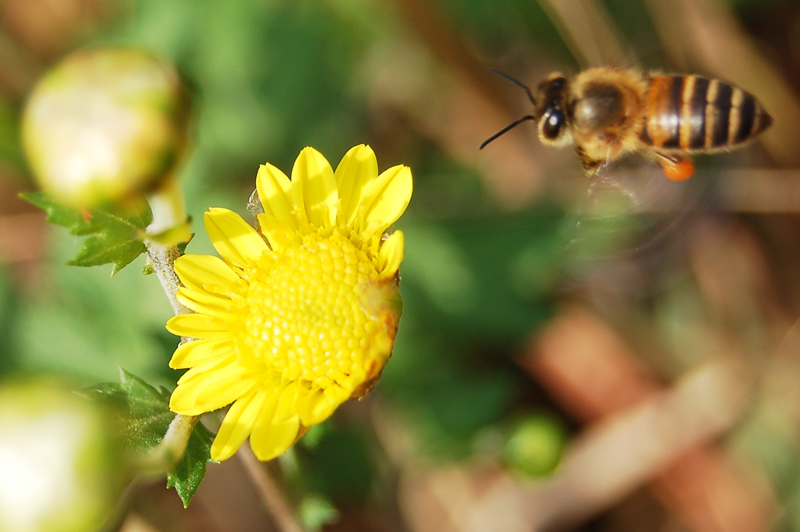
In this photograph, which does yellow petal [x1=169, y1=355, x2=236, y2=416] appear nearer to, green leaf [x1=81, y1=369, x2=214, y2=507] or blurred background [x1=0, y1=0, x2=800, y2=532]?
green leaf [x1=81, y1=369, x2=214, y2=507]

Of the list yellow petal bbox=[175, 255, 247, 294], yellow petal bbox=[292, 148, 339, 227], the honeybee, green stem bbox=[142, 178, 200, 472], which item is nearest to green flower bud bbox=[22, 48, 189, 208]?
green stem bbox=[142, 178, 200, 472]

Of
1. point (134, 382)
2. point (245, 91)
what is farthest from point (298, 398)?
point (245, 91)

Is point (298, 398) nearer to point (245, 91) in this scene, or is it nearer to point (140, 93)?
point (140, 93)

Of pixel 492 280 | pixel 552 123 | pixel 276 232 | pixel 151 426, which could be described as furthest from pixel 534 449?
pixel 151 426

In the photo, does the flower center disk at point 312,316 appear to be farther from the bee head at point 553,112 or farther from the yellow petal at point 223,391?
the bee head at point 553,112

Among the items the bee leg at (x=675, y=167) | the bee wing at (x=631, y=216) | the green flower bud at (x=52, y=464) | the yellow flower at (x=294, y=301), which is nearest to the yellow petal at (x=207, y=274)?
the yellow flower at (x=294, y=301)

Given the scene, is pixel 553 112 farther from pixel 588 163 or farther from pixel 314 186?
pixel 314 186
